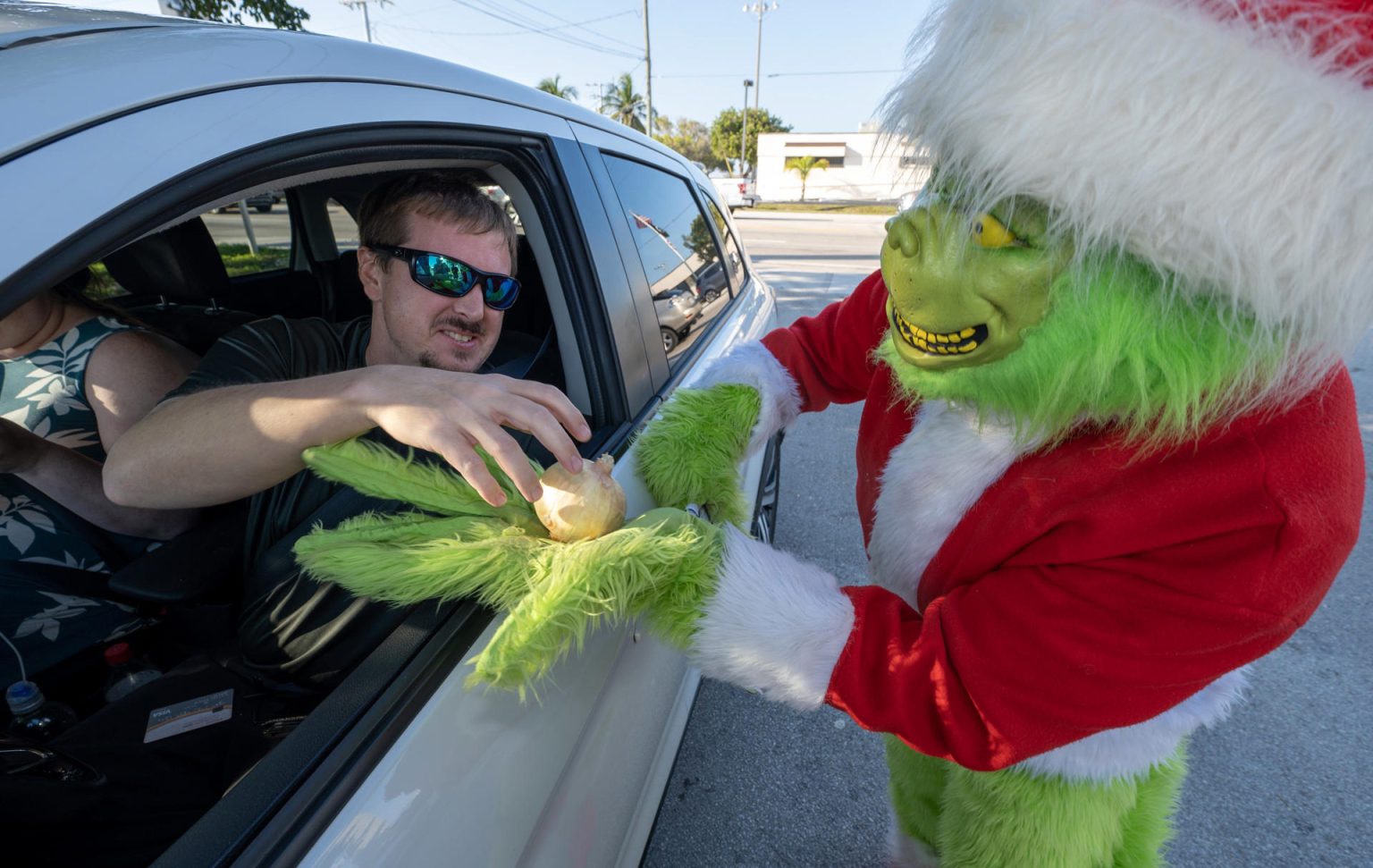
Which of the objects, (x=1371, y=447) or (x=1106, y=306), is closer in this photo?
(x=1106, y=306)

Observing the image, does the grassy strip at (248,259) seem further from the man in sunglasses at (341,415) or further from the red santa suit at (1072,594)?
the red santa suit at (1072,594)

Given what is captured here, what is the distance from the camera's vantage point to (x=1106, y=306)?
2.45 feet

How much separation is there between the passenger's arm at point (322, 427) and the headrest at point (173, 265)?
1304 mm

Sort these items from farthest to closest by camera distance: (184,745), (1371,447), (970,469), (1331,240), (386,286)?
(1371,447)
(386,286)
(184,745)
(970,469)
(1331,240)

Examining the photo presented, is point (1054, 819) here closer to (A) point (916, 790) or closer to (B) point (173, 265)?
(A) point (916, 790)

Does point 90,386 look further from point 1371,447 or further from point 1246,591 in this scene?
point 1371,447

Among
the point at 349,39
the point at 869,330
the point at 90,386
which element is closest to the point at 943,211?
the point at 869,330

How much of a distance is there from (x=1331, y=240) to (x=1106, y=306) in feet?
0.63

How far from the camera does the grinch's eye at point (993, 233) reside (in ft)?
2.67

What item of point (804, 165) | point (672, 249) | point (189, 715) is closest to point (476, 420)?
point (189, 715)

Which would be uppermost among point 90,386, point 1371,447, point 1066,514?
point 1066,514

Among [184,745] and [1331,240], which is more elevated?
[1331,240]

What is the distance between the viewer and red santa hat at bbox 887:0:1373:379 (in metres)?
0.64

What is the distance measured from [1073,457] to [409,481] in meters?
0.94
